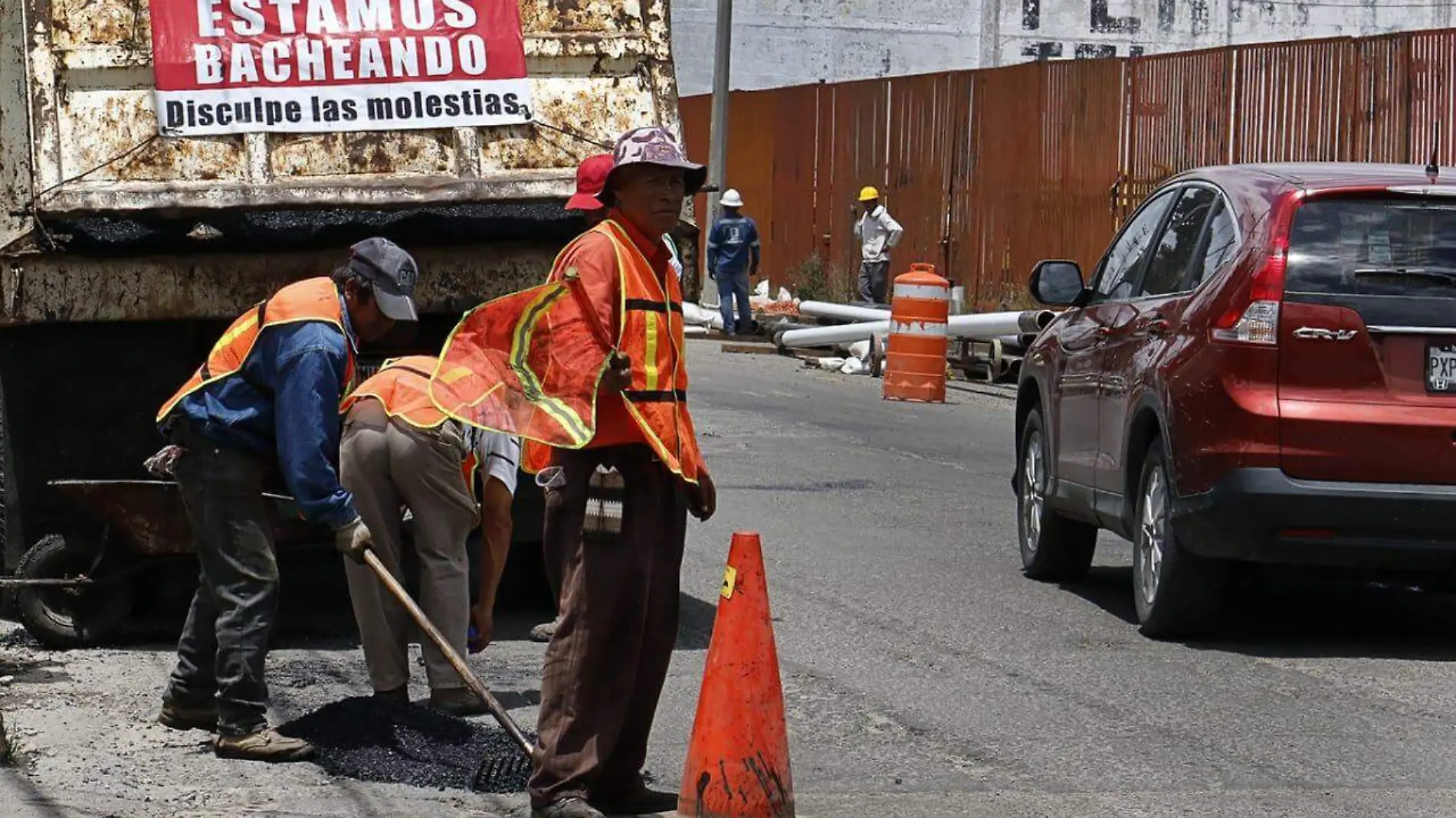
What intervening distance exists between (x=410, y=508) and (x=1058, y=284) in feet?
11.8

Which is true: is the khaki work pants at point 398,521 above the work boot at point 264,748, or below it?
above

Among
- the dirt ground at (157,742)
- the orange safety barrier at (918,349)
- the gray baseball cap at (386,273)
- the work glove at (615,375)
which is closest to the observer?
the work glove at (615,375)

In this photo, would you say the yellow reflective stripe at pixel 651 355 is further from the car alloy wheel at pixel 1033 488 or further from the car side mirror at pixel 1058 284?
the car alloy wheel at pixel 1033 488

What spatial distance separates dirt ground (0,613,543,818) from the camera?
646 centimetres

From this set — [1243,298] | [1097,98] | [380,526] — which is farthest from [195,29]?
[1097,98]

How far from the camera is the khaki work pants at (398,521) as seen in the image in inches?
305

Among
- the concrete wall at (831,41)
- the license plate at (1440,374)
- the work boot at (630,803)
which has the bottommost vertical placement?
the work boot at (630,803)

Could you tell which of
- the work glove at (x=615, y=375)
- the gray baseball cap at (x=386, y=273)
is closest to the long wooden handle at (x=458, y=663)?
the gray baseball cap at (x=386, y=273)

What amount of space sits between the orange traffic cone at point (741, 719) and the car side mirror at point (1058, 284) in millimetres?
4369

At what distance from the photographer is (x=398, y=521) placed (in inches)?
312

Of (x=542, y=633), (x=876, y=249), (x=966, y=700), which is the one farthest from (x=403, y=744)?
(x=876, y=249)

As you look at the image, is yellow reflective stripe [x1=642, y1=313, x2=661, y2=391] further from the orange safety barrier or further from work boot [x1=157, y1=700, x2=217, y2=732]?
the orange safety barrier

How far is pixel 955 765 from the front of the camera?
23.1 feet

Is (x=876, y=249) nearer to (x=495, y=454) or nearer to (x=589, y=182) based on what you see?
(x=589, y=182)
